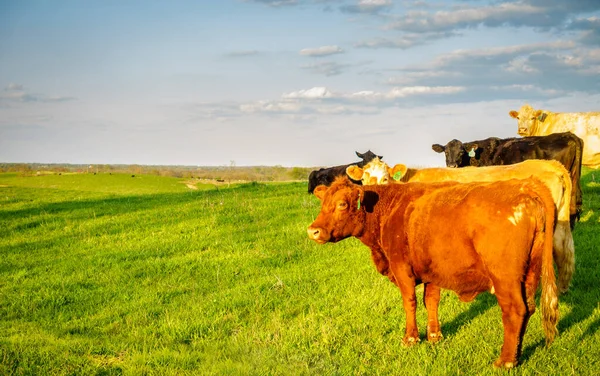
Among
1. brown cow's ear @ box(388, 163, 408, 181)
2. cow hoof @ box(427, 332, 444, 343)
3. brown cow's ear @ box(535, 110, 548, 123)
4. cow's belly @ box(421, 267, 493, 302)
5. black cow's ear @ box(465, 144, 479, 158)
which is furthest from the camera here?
brown cow's ear @ box(535, 110, 548, 123)

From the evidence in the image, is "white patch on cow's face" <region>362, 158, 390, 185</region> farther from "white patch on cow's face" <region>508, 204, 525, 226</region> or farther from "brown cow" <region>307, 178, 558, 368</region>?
"white patch on cow's face" <region>508, 204, 525, 226</region>

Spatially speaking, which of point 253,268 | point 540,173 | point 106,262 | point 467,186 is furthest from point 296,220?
point 467,186

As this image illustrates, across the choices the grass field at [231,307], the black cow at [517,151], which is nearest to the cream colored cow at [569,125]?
the black cow at [517,151]

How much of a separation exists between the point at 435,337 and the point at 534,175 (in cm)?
368

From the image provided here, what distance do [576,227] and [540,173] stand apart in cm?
607

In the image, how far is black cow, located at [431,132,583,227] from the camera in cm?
1605

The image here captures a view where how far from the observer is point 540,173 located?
9367 millimetres

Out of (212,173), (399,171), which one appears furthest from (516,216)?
(212,173)

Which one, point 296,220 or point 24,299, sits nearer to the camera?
point 24,299

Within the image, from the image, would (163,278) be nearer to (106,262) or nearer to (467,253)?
(106,262)

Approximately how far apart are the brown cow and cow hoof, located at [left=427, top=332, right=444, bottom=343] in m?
0.01

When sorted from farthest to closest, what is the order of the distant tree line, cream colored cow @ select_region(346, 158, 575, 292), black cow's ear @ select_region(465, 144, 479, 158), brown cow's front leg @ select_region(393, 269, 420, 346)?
1. the distant tree line
2. black cow's ear @ select_region(465, 144, 479, 158)
3. cream colored cow @ select_region(346, 158, 575, 292)
4. brown cow's front leg @ select_region(393, 269, 420, 346)

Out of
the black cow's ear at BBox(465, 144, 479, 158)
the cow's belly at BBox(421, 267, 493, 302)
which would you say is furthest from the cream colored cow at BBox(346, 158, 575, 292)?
the black cow's ear at BBox(465, 144, 479, 158)

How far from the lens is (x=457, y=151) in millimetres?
17688
